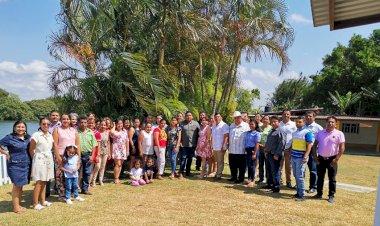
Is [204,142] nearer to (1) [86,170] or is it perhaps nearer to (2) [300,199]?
(2) [300,199]

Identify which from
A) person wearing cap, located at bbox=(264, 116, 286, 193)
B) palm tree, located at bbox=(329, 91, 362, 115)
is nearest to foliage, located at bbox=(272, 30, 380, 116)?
palm tree, located at bbox=(329, 91, 362, 115)

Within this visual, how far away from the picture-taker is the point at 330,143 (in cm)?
666

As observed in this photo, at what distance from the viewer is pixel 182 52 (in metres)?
10.5

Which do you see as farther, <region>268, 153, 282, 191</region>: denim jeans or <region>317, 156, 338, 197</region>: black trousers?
<region>268, 153, 282, 191</region>: denim jeans

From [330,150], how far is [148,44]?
5.72 m

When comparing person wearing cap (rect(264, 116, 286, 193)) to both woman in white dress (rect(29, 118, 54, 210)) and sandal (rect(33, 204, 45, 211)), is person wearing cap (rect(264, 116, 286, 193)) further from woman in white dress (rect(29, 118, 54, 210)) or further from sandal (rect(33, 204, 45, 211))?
sandal (rect(33, 204, 45, 211))

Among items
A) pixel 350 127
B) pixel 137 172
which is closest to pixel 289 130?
pixel 137 172

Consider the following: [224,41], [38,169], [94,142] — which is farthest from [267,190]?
[224,41]

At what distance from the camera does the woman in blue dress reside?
546cm

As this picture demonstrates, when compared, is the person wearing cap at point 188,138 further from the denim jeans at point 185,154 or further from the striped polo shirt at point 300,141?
the striped polo shirt at point 300,141

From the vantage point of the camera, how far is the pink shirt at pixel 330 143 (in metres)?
6.64

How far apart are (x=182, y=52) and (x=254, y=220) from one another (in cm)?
633

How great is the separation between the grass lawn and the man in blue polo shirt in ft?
1.19

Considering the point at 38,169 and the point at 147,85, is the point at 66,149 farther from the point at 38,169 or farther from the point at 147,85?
the point at 147,85
